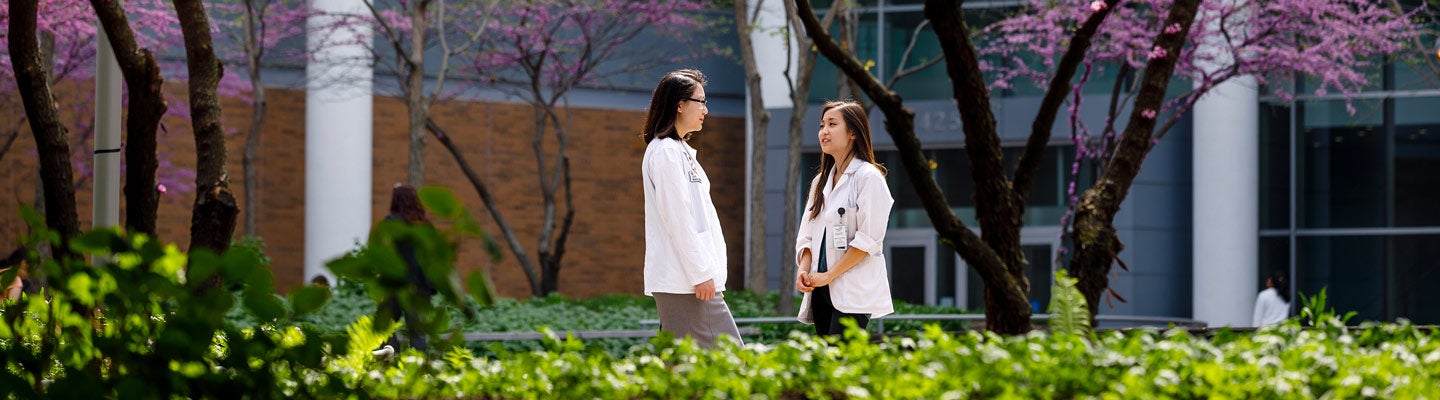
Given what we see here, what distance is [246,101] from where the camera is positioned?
2533 cm

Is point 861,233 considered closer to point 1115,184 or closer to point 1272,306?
point 1115,184

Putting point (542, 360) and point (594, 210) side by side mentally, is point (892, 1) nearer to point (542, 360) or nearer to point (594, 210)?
point (594, 210)

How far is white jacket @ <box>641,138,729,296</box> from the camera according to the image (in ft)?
19.1

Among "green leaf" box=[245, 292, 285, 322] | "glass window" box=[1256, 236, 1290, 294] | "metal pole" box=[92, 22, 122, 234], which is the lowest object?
"glass window" box=[1256, 236, 1290, 294]

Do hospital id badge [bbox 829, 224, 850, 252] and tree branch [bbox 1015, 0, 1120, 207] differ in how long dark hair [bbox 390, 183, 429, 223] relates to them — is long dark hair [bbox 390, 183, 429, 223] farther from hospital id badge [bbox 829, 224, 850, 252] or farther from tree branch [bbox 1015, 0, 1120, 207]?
hospital id badge [bbox 829, 224, 850, 252]

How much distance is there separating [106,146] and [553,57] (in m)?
16.8

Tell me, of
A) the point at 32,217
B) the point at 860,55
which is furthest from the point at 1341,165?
the point at 32,217

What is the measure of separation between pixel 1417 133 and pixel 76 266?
23427 mm

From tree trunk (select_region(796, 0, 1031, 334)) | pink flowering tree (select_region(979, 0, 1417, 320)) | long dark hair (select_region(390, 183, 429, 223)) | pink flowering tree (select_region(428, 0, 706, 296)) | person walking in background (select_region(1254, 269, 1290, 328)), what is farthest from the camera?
pink flowering tree (select_region(428, 0, 706, 296))

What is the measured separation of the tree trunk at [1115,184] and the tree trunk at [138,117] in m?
4.27

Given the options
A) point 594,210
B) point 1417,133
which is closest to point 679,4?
point 594,210

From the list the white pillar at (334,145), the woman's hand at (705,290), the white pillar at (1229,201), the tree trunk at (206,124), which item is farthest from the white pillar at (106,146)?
the white pillar at (1229,201)

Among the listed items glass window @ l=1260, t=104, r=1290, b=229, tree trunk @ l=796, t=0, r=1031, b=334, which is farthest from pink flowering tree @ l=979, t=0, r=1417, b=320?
tree trunk @ l=796, t=0, r=1031, b=334

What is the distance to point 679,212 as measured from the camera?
5840 mm
